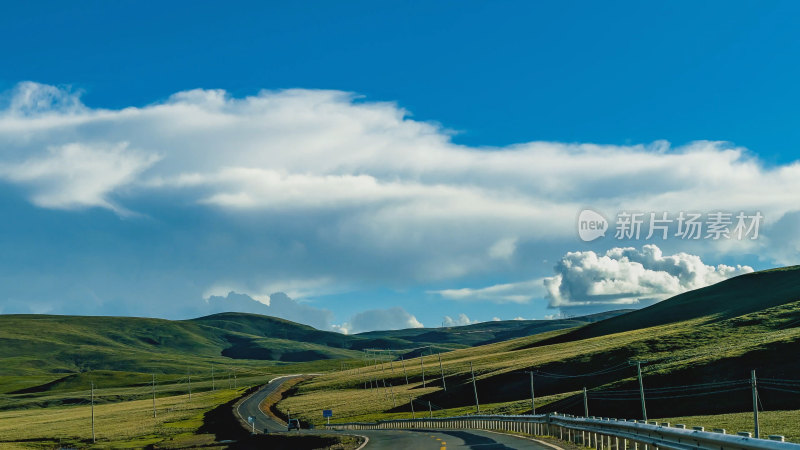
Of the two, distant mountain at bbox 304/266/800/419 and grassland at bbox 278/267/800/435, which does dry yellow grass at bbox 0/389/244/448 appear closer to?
grassland at bbox 278/267/800/435

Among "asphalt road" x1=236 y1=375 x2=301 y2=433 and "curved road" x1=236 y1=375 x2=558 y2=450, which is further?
"asphalt road" x1=236 y1=375 x2=301 y2=433

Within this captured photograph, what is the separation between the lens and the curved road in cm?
3482

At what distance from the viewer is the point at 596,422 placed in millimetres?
29281

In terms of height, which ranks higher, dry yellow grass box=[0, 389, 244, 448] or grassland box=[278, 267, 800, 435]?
grassland box=[278, 267, 800, 435]

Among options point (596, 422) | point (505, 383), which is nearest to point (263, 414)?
point (505, 383)

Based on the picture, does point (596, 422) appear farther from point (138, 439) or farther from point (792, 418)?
point (138, 439)

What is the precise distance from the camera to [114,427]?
5561 inches

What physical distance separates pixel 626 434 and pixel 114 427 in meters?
134

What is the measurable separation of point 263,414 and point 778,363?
94904 millimetres

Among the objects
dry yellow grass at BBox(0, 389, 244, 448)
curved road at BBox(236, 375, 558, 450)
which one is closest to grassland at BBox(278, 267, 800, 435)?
curved road at BBox(236, 375, 558, 450)

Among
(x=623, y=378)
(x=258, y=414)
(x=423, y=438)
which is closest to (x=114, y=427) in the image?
(x=258, y=414)

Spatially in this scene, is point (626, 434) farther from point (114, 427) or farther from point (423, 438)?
point (114, 427)

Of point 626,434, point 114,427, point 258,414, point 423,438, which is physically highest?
point 626,434

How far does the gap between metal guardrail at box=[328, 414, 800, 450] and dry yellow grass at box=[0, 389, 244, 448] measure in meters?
77.1
